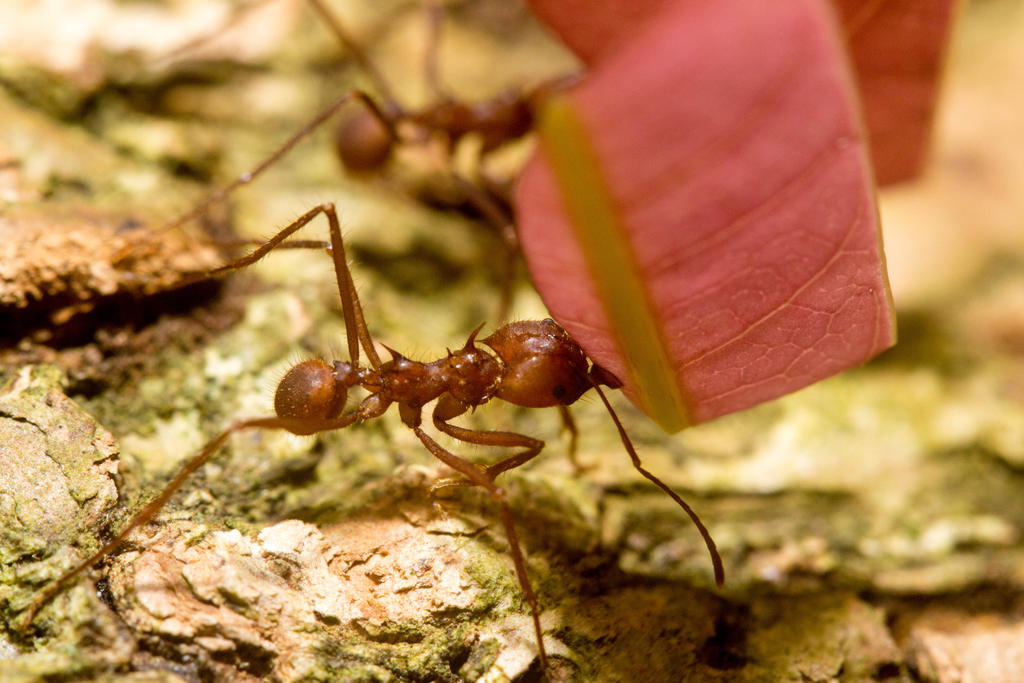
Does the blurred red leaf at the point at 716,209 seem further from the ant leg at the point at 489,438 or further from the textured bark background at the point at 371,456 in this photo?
the textured bark background at the point at 371,456

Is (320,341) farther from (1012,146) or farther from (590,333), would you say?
(1012,146)

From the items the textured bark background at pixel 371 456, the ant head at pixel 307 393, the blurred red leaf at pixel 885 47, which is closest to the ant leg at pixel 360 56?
the textured bark background at pixel 371 456

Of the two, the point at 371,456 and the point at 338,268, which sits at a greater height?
the point at 338,268

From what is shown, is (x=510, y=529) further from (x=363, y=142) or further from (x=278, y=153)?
(x=363, y=142)

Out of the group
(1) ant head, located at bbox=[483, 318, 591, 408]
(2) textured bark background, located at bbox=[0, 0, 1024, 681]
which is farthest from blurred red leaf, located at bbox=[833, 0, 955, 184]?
(1) ant head, located at bbox=[483, 318, 591, 408]

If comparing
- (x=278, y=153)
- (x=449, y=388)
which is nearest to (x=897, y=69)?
(x=449, y=388)

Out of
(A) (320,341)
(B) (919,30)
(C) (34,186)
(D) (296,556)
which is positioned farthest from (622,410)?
(C) (34,186)

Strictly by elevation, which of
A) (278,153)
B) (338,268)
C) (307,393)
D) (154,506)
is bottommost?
(154,506)
